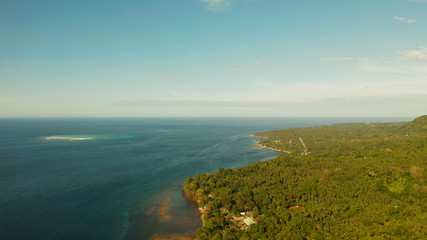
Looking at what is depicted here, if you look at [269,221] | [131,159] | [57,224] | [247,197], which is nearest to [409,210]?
[269,221]

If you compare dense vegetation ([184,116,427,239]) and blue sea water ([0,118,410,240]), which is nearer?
dense vegetation ([184,116,427,239])

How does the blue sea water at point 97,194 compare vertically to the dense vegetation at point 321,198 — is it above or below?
below

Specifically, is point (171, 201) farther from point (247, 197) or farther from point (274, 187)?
point (274, 187)

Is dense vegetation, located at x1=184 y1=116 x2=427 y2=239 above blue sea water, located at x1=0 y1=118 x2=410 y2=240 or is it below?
above

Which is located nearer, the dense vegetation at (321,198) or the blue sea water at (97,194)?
the dense vegetation at (321,198)

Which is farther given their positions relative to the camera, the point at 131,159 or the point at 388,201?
the point at 131,159

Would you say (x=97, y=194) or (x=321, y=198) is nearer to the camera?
(x=321, y=198)

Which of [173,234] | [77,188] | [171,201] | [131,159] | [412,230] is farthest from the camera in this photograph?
[131,159]

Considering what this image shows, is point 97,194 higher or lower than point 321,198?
lower
